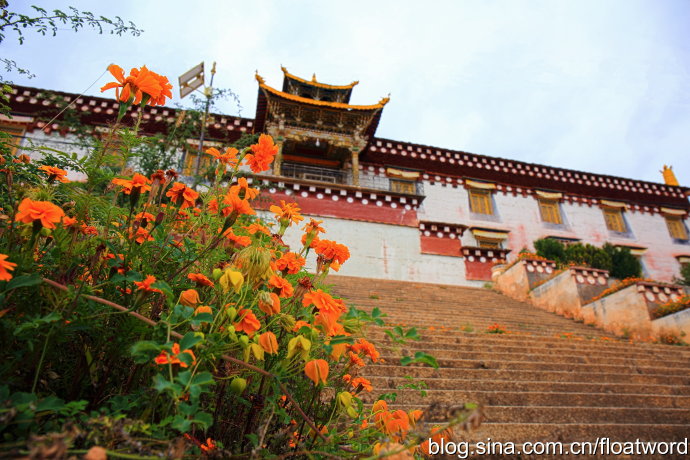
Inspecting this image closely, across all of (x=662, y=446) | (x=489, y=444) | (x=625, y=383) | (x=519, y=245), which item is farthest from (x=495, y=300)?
(x=519, y=245)

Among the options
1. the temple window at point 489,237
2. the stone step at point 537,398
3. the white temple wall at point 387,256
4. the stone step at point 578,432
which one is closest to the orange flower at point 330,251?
the stone step at point 537,398

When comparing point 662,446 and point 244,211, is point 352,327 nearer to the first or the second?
point 244,211

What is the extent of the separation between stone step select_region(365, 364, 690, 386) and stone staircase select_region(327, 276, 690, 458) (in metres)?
0.01

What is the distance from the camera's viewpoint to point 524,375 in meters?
3.97

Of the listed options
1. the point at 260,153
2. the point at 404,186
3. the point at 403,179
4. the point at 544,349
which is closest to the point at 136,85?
the point at 260,153

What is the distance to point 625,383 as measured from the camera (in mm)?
4152

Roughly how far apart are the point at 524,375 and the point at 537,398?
58cm

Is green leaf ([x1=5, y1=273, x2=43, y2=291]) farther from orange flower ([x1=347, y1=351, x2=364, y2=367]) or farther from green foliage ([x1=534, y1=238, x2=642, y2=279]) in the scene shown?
green foliage ([x1=534, y1=238, x2=642, y2=279])

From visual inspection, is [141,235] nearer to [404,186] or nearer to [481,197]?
[404,186]

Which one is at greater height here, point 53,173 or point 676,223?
point 676,223

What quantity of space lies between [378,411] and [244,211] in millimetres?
884

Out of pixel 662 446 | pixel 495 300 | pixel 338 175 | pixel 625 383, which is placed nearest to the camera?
pixel 662 446

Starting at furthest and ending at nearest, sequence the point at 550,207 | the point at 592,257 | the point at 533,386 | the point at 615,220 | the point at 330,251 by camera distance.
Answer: the point at 615,220 < the point at 550,207 < the point at 592,257 < the point at 533,386 < the point at 330,251

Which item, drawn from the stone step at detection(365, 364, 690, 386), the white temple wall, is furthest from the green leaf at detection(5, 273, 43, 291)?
the white temple wall
